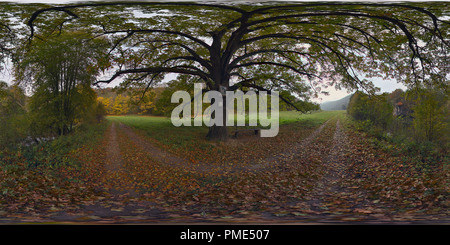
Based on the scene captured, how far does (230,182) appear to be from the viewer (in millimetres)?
2371

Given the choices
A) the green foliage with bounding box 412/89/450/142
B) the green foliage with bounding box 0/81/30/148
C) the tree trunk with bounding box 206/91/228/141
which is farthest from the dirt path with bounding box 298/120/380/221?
the green foliage with bounding box 0/81/30/148

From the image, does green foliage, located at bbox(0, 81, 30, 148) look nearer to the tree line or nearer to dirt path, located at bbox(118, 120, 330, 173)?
dirt path, located at bbox(118, 120, 330, 173)

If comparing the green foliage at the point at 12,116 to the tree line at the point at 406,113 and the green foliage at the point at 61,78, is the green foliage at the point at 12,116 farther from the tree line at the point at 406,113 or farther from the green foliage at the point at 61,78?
the tree line at the point at 406,113

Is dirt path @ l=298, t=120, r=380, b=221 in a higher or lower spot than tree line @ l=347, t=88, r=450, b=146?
lower

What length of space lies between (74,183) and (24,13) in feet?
6.75

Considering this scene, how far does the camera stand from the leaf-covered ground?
5.49ft

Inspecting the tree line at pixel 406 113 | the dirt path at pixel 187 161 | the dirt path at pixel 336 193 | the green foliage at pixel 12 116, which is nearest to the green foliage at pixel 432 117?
the tree line at pixel 406 113

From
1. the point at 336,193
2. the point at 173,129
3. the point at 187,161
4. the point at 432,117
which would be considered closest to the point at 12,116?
the point at 173,129

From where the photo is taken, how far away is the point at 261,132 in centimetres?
300

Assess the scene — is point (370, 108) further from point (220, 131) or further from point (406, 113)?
point (220, 131)

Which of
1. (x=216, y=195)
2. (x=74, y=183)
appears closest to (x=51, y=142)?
(x=74, y=183)

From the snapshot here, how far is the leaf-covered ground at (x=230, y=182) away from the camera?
1674 mm

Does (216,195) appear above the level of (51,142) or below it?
below

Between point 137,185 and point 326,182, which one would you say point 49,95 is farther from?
point 326,182
